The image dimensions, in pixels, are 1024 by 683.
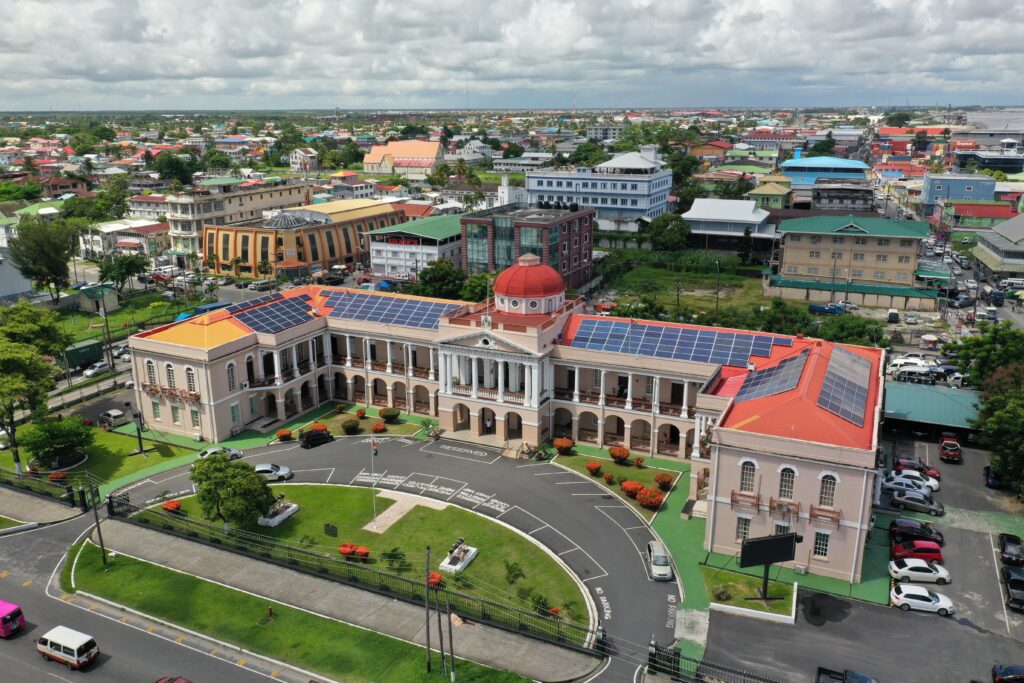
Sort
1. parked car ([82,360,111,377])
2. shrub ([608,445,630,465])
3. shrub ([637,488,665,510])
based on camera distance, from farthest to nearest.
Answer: parked car ([82,360,111,377]), shrub ([608,445,630,465]), shrub ([637,488,665,510])

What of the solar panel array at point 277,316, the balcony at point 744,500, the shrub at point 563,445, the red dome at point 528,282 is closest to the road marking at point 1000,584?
the balcony at point 744,500

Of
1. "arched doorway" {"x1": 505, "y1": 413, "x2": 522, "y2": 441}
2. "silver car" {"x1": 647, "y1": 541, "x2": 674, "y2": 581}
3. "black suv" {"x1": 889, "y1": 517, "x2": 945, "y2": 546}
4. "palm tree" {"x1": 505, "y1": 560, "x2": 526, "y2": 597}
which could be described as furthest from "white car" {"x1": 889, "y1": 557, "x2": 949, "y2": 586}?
"arched doorway" {"x1": 505, "y1": 413, "x2": 522, "y2": 441}

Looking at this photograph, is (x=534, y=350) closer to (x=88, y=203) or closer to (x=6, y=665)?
(x=6, y=665)

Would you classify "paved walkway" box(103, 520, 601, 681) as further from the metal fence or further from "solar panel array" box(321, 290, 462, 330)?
"solar panel array" box(321, 290, 462, 330)

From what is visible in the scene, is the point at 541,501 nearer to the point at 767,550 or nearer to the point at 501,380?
the point at 501,380

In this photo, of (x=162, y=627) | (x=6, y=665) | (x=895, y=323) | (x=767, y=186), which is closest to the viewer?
(x=6, y=665)

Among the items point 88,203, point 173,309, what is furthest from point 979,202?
point 88,203

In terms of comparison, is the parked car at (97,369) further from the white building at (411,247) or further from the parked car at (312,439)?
the white building at (411,247)
